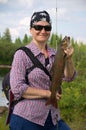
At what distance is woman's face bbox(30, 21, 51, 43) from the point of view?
3.83 m

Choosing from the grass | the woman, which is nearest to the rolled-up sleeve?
the woman

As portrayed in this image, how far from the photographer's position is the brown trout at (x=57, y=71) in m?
3.65

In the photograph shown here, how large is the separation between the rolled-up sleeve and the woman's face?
0.20 metres

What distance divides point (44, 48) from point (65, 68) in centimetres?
25

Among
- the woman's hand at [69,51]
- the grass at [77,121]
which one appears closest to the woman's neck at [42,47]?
the woman's hand at [69,51]

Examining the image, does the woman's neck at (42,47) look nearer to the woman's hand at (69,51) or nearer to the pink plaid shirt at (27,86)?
the pink plaid shirt at (27,86)

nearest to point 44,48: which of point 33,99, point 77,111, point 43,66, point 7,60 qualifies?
point 43,66

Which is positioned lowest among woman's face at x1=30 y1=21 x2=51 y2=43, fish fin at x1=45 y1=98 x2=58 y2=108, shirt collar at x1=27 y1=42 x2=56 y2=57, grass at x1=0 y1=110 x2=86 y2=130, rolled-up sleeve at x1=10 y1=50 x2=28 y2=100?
grass at x1=0 y1=110 x2=86 y2=130

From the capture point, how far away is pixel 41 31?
3.84 m

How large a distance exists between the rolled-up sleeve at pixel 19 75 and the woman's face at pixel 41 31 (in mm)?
204

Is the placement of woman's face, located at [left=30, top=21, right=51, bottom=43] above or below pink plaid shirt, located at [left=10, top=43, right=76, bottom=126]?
above

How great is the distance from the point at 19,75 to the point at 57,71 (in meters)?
0.31

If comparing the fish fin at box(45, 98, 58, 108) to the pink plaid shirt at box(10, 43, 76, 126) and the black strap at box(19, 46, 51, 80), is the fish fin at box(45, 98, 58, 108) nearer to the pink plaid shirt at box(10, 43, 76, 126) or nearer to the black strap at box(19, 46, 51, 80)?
the pink plaid shirt at box(10, 43, 76, 126)

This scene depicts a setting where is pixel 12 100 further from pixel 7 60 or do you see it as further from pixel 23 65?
pixel 7 60
